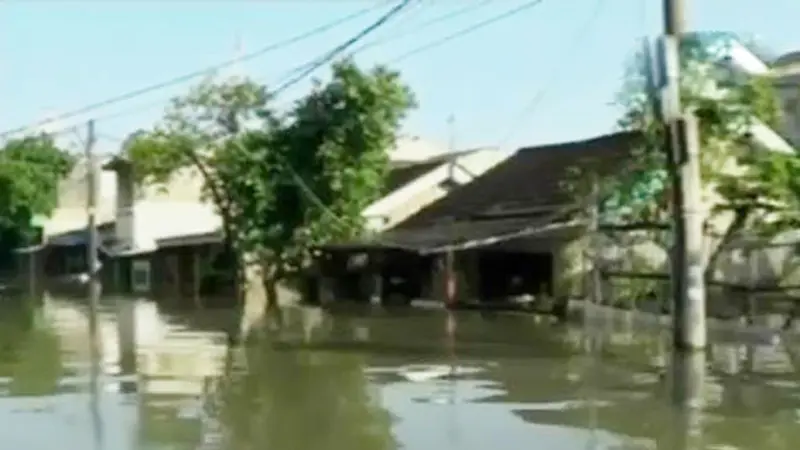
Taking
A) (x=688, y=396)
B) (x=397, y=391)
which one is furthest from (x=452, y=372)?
(x=688, y=396)

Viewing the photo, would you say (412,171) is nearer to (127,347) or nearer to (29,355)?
(127,347)

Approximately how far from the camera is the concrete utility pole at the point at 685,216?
68.7 feet

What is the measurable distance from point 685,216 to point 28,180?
5326 cm

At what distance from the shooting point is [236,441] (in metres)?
13.3

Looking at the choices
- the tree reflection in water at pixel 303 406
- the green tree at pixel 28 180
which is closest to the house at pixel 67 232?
the green tree at pixel 28 180

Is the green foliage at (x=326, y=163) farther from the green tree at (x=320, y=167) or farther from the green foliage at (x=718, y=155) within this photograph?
the green foliage at (x=718, y=155)

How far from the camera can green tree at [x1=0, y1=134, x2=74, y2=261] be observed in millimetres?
69625

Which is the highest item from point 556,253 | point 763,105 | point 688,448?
point 763,105

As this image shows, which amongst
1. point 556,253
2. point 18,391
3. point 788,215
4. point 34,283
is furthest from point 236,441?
point 34,283

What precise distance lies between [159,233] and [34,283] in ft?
26.6

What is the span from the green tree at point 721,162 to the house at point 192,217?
16.2m

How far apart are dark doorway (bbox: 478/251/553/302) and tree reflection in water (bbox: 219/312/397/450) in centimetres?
1767

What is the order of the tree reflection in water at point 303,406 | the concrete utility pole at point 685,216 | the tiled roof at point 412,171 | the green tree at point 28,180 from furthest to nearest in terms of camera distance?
the green tree at point 28,180, the tiled roof at point 412,171, the concrete utility pole at point 685,216, the tree reflection in water at point 303,406

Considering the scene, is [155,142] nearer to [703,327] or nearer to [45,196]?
[45,196]
